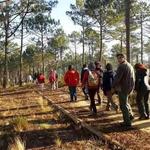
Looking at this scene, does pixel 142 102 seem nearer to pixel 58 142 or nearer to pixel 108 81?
pixel 108 81

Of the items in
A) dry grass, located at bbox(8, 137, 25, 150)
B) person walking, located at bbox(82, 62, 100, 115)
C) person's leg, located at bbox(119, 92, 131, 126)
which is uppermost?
person walking, located at bbox(82, 62, 100, 115)

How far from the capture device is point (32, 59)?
3428 inches

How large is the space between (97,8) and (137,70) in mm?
34761

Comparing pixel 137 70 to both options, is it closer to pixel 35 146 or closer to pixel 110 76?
pixel 110 76

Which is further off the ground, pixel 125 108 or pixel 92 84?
pixel 92 84

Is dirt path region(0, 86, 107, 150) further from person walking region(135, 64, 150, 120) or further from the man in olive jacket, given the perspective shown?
person walking region(135, 64, 150, 120)

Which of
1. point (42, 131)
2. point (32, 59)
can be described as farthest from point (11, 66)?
point (42, 131)

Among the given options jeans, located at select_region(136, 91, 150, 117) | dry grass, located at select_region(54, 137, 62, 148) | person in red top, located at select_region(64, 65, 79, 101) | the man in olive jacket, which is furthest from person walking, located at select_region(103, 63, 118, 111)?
person in red top, located at select_region(64, 65, 79, 101)

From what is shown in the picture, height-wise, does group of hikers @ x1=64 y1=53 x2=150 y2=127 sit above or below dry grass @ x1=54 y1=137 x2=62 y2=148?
above

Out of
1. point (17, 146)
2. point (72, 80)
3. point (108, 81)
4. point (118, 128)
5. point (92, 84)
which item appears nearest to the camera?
point (17, 146)

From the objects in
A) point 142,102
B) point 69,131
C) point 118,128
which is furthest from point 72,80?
point 118,128

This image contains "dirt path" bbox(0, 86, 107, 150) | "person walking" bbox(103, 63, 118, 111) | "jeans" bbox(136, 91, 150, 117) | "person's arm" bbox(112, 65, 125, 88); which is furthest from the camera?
"person walking" bbox(103, 63, 118, 111)

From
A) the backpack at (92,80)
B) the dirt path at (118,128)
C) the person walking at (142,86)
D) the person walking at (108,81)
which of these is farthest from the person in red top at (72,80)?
the person walking at (142,86)

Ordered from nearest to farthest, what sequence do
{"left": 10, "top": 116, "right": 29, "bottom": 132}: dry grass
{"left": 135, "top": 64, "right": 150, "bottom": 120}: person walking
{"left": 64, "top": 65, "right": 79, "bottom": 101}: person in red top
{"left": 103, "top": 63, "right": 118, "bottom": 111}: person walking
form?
{"left": 10, "top": 116, "right": 29, "bottom": 132}: dry grass, {"left": 135, "top": 64, "right": 150, "bottom": 120}: person walking, {"left": 103, "top": 63, "right": 118, "bottom": 111}: person walking, {"left": 64, "top": 65, "right": 79, "bottom": 101}: person in red top
